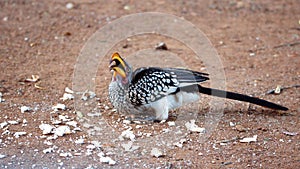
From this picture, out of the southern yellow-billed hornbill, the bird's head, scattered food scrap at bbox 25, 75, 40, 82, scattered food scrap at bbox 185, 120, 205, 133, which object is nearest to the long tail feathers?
the southern yellow-billed hornbill

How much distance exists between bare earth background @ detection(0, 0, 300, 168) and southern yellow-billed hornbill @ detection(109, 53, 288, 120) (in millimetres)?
216

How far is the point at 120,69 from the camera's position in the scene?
428cm

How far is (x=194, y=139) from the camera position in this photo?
4078 millimetres

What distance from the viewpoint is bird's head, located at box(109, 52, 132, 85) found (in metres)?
4.22

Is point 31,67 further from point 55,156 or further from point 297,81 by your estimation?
point 297,81

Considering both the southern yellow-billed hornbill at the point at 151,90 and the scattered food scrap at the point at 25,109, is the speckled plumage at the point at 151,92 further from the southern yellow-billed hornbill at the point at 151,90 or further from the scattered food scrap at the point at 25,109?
the scattered food scrap at the point at 25,109

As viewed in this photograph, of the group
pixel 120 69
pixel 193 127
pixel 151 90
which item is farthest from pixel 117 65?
pixel 193 127

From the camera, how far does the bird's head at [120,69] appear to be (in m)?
4.22

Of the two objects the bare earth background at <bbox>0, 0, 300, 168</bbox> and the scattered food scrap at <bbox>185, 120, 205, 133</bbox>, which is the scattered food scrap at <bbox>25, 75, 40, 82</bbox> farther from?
the scattered food scrap at <bbox>185, 120, 205, 133</bbox>

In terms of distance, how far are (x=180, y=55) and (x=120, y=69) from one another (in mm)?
1696

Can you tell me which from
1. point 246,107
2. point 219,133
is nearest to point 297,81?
point 246,107

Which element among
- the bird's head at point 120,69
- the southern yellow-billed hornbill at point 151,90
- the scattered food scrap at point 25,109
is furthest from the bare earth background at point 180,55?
the bird's head at point 120,69

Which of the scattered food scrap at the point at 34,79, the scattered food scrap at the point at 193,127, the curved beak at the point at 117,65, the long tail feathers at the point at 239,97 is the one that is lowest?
the scattered food scrap at the point at 193,127

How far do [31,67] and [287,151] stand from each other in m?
2.81
